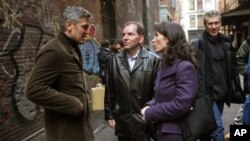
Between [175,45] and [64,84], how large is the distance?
2.98ft

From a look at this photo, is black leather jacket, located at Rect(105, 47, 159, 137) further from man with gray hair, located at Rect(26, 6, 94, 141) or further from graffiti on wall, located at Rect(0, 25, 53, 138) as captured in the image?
graffiti on wall, located at Rect(0, 25, 53, 138)

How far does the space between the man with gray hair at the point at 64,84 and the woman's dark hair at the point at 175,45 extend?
0.64 meters

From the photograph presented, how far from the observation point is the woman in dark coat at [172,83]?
10.6 ft

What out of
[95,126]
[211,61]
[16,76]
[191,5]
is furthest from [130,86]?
[191,5]

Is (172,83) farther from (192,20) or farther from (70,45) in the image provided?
(192,20)

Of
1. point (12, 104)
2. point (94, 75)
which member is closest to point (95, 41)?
point (94, 75)

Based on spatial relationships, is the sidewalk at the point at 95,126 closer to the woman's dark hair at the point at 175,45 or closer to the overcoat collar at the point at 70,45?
the overcoat collar at the point at 70,45

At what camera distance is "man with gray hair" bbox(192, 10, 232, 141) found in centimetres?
501

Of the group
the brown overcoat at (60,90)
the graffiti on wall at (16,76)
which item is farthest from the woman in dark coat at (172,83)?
the graffiti on wall at (16,76)

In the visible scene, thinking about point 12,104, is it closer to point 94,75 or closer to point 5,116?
point 5,116

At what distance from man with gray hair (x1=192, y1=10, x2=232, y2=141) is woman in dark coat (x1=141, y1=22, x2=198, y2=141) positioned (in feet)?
5.42

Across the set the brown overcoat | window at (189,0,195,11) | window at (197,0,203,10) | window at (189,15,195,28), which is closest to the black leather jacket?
the brown overcoat

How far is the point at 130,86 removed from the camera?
13.7 ft

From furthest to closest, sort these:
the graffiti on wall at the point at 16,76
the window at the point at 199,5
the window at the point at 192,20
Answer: the window at the point at 192,20, the window at the point at 199,5, the graffiti on wall at the point at 16,76
